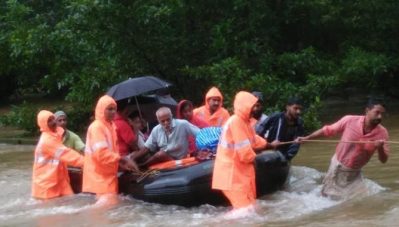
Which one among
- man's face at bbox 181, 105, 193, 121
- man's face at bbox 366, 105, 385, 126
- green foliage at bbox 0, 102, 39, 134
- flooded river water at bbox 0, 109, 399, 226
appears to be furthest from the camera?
green foliage at bbox 0, 102, 39, 134

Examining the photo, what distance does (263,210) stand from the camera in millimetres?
9781

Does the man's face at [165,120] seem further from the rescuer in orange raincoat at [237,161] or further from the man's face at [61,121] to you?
the man's face at [61,121]

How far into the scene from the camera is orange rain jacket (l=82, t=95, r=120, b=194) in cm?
1015

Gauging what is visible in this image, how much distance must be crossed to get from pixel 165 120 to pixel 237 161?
5.17 feet

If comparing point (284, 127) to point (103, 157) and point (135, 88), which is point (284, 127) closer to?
point (103, 157)

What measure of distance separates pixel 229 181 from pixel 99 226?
1.76 meters

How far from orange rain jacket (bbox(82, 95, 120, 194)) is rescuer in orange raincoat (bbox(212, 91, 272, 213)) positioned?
1.71 meters

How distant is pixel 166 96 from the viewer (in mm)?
12992

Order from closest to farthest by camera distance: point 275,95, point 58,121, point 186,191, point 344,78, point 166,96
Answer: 1. point 186,191
2. point 58,121
3. point 166,96
4. point 275,95
5. point 344,78

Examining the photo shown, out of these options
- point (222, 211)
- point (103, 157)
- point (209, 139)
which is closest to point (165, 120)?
point (209, 139)

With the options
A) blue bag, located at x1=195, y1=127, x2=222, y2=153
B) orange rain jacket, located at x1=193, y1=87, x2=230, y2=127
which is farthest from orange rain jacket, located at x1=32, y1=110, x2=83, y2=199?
orange rain jacket, located at x1=193, y1=87, x2=230, y2=127

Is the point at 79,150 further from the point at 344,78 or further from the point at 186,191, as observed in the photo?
the point at 344,78

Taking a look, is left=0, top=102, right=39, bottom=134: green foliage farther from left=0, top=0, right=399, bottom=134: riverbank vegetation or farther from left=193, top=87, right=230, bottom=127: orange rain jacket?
left=193, top=87, right=230, bottom=127: orange rain jacket

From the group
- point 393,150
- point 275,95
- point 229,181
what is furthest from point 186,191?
point 275,95
